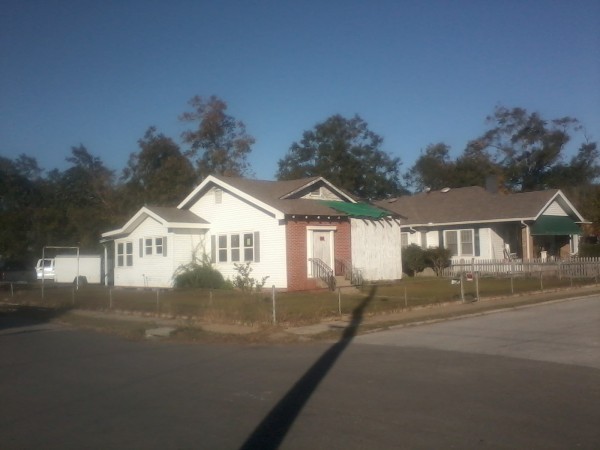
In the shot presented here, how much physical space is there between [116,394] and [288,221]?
18.5 m

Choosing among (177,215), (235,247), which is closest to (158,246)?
(177,215)

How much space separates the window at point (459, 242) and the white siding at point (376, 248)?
209 inches

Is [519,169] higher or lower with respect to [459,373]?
higher

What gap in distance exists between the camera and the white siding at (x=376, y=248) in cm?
3097

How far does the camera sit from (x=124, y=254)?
1389 inches

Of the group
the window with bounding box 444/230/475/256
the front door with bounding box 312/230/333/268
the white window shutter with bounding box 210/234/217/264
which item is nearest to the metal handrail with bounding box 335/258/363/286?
the front door with bounding box 312/230/333/268

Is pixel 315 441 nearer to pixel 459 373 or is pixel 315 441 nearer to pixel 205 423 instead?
pixel 205 423

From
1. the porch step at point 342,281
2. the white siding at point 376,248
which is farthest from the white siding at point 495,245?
the porch step at point 342,281

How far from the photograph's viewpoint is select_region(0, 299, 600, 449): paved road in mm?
7312

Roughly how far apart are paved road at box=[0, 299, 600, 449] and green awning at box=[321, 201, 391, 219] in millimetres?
14808

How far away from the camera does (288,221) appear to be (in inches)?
1100

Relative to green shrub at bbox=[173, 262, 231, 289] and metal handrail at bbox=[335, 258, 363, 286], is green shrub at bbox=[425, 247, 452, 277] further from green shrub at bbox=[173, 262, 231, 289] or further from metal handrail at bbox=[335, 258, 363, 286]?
green shrub at bbox=[173, 262, 231, 289]

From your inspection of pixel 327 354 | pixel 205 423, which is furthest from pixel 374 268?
pixel 205 423

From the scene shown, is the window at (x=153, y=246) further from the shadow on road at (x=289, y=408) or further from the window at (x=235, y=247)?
the shadow on road at (x=289, y=408)
